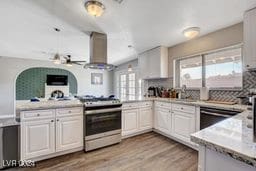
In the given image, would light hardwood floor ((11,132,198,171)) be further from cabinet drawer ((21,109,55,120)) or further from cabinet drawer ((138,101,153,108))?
cabinet drawer ((138,101,153,108))

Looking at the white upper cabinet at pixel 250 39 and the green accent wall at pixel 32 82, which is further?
the green accent wall at pixel 32 82

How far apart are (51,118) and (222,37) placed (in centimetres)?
359

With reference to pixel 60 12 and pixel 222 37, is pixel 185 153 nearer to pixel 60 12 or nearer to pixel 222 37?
pixel 222 37

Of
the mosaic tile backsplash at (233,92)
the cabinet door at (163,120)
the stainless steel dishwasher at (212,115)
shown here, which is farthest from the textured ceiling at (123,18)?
the cabinet door at (163,120)

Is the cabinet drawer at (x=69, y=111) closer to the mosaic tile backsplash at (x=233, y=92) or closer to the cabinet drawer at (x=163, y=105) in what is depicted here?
the cabinet drawer at (x=163, y=105)

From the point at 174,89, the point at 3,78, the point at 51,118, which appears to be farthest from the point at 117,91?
the point at 51,118

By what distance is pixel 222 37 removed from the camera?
9.00ft

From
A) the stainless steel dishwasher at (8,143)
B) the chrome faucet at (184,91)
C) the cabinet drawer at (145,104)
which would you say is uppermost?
the chrome faucet at (184,91)

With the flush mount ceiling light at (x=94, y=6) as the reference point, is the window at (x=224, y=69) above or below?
below

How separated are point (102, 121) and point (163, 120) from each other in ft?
4.96

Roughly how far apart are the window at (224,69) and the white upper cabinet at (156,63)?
1100 millimetres

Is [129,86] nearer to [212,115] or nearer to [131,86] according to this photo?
[131,86]

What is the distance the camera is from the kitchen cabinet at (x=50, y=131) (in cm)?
213

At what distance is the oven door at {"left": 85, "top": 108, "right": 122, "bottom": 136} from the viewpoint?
2.61m
